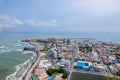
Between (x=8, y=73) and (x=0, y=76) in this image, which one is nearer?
(x=0, y=76)

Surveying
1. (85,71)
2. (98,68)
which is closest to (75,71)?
(85,71)

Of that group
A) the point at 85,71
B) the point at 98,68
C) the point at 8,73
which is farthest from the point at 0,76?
the point at 98,68

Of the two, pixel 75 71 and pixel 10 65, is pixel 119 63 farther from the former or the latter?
pixel 10 65

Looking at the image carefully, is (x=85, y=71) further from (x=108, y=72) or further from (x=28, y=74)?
(x=28, y=74)

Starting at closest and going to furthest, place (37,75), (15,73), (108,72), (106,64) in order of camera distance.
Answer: (37,75) → (15,73) → (108,72) → (106,64)

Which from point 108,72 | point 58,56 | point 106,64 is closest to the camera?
point 108,72

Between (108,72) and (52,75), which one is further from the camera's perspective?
A: (108,72)

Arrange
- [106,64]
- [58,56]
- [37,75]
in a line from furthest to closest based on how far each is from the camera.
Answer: [58,56]
[106,64]
[37,75]

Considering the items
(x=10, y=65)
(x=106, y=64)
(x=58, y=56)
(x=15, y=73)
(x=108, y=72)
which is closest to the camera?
(x=15, y=73)
